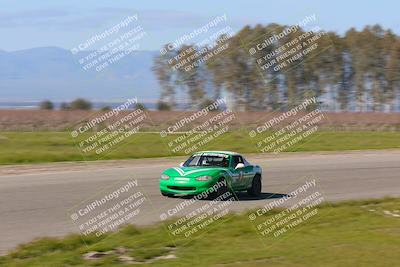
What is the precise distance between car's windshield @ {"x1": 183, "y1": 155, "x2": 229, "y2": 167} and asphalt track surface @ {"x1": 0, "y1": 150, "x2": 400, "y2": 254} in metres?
1.06

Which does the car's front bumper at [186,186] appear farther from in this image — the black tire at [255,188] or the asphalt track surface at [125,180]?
the black tire at [255,188]

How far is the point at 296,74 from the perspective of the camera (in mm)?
89000

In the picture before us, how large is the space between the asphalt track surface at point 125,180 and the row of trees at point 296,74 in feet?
162

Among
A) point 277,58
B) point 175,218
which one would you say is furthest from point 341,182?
point 277,58

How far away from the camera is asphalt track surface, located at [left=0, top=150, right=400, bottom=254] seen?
14086 mm

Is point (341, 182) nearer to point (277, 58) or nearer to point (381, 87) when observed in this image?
point (277, 58)

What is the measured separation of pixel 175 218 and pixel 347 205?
5.23 metres

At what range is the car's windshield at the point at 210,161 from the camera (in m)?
18.7

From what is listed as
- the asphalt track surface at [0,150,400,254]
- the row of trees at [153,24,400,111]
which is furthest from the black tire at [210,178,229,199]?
the row of trees at [153,24,400,111]

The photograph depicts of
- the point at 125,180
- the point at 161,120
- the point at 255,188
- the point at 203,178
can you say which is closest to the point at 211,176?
the point at 203,178

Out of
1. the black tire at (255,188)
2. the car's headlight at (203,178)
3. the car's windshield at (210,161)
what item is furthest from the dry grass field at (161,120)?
the car's headlight at (203,178)

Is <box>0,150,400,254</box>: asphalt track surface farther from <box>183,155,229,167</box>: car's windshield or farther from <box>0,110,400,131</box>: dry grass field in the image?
<box>0,110,400,131</box>: dry grass field

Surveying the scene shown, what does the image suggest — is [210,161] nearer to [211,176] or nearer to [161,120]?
[211,176]

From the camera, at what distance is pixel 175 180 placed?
1778 centimetres
